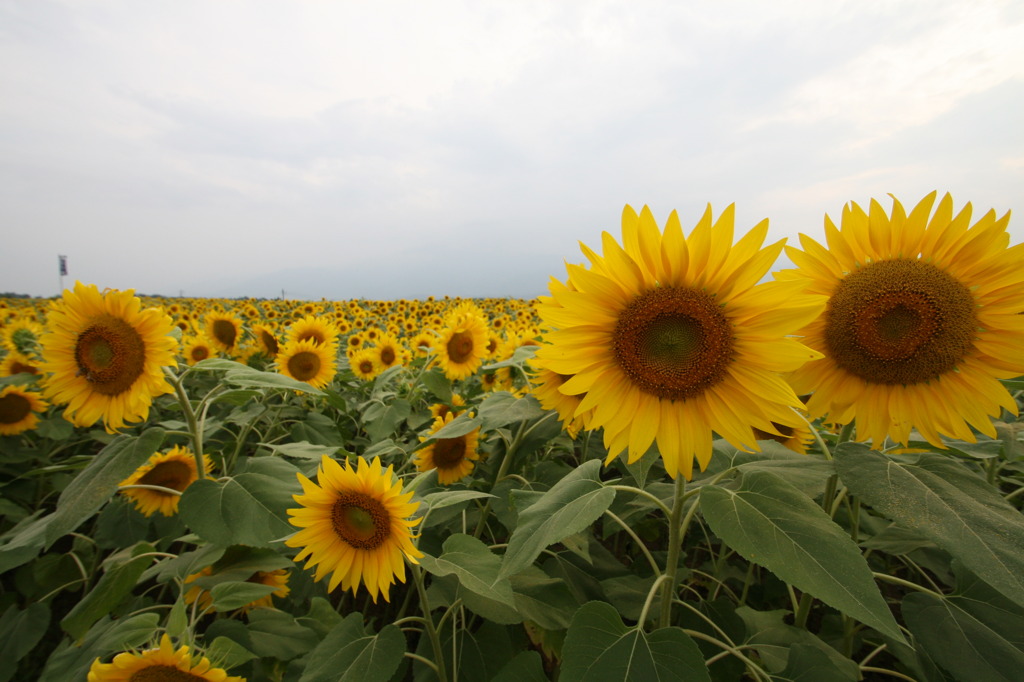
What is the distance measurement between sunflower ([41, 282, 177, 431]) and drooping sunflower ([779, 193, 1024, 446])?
7.89 feet

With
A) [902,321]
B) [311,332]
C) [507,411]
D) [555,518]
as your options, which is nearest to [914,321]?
[902,321]

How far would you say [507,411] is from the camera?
7.29ft

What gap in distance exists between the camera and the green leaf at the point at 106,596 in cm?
173

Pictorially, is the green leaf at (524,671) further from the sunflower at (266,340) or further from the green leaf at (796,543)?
the sunflower at (266,340)

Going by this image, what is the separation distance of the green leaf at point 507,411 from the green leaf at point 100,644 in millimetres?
1307

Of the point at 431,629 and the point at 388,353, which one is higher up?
the point at 388,353

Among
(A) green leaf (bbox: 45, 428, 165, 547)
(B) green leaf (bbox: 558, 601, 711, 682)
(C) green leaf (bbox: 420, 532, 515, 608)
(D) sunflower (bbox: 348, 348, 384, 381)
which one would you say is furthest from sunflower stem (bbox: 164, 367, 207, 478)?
(D) sunflower (bbox: 348, 348, 384, 381)

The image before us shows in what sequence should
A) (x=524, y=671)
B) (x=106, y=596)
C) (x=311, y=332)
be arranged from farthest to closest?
(x=311, y=332)
(x=106, y=596)
(x=524, y=671)

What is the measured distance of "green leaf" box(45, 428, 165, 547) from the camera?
1636mm

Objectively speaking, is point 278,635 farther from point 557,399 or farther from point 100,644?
point 557,399

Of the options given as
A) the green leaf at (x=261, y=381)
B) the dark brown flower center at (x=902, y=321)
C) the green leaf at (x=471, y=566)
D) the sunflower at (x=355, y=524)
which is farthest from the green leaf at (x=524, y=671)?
the dark brown flower center at (x=902, y=321)

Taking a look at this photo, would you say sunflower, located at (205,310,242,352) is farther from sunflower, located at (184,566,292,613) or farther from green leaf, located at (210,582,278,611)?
green leaf, located at (210,582,278,611)

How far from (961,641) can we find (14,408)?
19.4 feet

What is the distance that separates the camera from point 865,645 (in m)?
2.50
